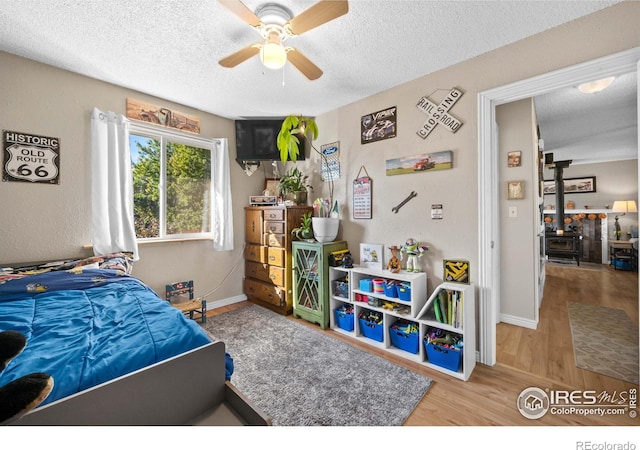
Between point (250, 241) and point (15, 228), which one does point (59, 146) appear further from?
point (250, 241)

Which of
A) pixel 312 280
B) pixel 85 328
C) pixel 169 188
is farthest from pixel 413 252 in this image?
pixel 169 188

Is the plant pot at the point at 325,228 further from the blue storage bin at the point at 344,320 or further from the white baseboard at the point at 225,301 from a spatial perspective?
the white baseboard at the point at 225,301

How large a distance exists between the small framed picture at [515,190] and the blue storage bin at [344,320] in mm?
2048

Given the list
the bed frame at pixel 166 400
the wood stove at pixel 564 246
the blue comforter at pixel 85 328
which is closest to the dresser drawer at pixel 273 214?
the blue comforter at pixel 85 328

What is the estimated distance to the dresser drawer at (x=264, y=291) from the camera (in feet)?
10.0

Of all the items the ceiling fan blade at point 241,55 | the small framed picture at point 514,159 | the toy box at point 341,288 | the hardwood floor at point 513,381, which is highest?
the ceiling fan blade at point 241,55

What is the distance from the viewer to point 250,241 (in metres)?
3.44

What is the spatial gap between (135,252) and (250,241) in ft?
4.07

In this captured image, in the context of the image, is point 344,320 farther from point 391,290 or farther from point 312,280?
point 391,290

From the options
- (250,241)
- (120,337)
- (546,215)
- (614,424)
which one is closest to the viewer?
(120,337)

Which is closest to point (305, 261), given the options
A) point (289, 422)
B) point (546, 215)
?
point (289, 422)

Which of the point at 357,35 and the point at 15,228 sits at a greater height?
the point at 357,35

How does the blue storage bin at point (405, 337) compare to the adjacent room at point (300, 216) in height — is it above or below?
below

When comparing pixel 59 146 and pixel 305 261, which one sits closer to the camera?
pixel 59 146
